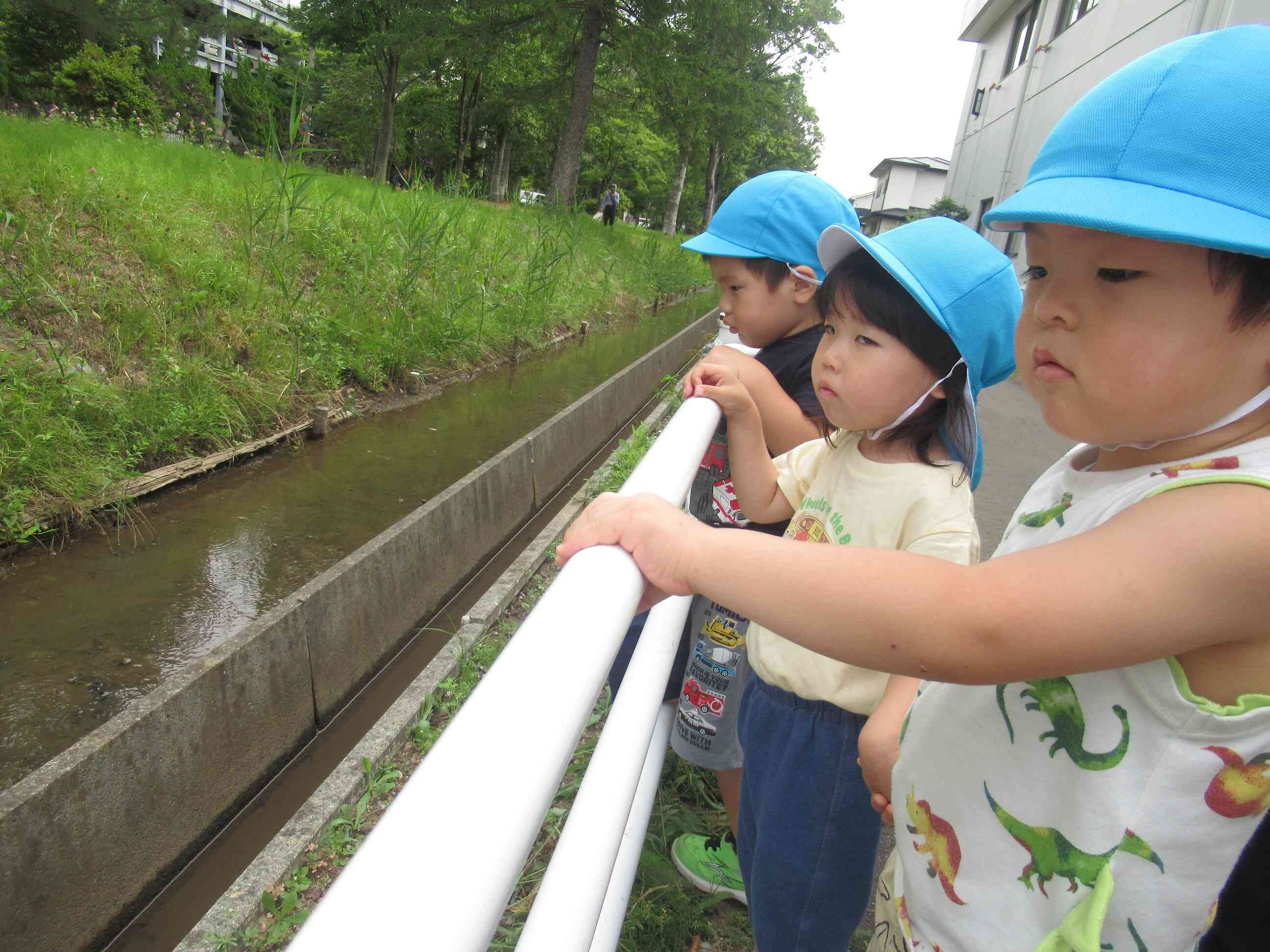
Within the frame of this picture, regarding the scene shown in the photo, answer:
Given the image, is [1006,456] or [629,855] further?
[1006,456]

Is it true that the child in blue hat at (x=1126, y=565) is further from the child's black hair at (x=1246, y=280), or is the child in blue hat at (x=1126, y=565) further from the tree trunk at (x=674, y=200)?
the tree trunk at (x=674, y=200)

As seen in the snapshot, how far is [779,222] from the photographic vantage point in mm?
1791

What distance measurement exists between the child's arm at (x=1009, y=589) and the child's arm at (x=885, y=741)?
0.40m

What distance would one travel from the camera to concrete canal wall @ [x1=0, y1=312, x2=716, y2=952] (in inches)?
75.7

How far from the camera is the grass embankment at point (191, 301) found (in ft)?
12.9

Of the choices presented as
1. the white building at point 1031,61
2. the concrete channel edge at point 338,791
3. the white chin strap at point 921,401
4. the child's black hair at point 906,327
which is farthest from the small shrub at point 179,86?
the white chin strap at point 921,401

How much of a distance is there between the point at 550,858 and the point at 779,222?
1.40 m

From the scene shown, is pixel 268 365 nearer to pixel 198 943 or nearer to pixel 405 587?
pixel 405 587

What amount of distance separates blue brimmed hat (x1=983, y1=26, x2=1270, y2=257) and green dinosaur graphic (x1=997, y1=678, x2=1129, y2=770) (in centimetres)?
42

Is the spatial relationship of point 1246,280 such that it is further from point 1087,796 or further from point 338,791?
A: point 338,791

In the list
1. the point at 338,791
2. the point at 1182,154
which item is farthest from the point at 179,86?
the point at 1182,154

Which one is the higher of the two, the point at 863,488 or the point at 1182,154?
the point at 1182,154

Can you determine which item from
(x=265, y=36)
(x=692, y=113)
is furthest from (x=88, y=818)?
(x=265, y=36)

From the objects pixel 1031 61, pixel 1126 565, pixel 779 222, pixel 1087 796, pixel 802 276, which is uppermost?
pixel 1031 61
